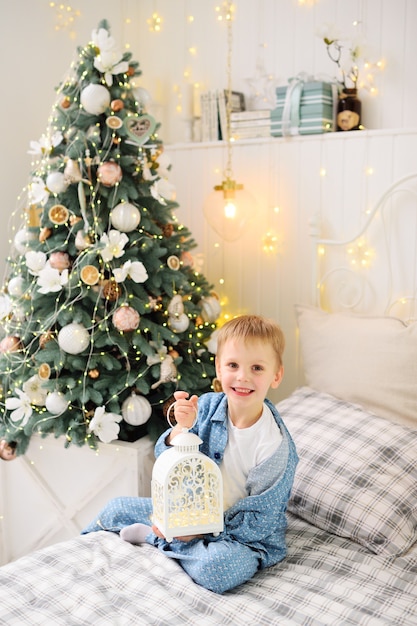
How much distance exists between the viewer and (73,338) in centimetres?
229

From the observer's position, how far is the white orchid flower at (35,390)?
2383mm

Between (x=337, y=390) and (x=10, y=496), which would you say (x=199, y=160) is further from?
(x=10, y=496)

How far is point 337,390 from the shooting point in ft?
7.94

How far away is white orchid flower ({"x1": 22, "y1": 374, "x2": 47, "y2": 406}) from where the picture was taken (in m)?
2.38

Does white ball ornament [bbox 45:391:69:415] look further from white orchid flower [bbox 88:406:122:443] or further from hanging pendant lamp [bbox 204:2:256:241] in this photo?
hanging pendant lamp [bbox 204:2:256:241]

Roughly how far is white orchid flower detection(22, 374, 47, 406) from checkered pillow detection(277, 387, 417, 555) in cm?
86

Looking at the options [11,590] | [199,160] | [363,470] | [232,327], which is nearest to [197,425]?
[232,327]

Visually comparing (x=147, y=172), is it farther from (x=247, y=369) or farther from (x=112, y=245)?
(x=247, y=369)

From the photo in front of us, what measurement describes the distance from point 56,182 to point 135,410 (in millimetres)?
815

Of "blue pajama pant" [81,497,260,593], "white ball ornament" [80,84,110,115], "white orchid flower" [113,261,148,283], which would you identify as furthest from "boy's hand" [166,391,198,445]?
"white ball ornament" [80,84,110,115]

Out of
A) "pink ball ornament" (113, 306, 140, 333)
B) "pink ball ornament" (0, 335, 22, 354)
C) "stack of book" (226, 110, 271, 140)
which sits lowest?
"pink ball ornament" (0, 335, 22, 354)

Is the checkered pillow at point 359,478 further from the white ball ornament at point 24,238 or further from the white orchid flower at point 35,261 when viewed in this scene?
the white ball ornament at point 24,238

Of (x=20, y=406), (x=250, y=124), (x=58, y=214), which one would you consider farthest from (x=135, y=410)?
(x=250, y=124)

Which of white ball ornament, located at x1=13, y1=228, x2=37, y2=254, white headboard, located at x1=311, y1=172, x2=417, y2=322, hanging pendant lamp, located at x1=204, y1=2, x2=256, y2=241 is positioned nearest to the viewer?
→ white ball ornament, located at x1=13, y1=228, x2=37, y2=254
